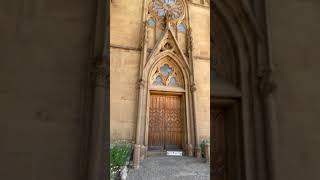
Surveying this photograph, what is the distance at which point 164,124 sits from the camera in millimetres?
7926

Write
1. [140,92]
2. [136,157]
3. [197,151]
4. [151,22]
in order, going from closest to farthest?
[136,157] < [197,151] < [140,92] < [151,22]

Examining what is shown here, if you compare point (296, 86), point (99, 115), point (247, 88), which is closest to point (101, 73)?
point (99, 115)

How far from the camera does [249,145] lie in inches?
60.8

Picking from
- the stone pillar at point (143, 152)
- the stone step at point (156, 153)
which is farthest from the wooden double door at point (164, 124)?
the stone pillar at point (143, 152)

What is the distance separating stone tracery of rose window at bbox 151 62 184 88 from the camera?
8242mm

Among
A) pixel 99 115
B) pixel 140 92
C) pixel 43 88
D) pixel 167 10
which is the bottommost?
pixel 99 115

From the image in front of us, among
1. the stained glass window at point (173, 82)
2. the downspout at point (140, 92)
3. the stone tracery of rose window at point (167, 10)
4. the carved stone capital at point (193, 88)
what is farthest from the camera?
the stone tracery of rose window at point (167, 10)

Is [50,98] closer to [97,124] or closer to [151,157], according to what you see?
[97,124]

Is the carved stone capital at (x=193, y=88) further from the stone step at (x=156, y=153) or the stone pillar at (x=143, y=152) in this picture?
the stone pillar at (x=143, y=152)

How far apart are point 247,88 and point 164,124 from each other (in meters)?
6.38

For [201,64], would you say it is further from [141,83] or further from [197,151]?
[197,151]

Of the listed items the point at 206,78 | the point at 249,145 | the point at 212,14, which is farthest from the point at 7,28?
the point at 206,78

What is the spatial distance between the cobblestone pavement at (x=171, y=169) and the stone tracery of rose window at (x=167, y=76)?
225 centimetres

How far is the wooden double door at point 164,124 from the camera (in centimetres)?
773
